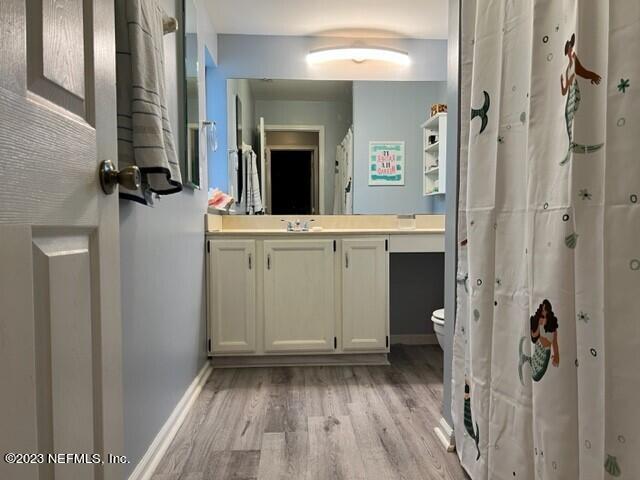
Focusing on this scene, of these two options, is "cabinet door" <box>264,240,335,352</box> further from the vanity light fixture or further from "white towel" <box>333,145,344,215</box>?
the vanity light fixture

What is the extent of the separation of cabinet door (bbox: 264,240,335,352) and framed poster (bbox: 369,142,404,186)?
84 centimetres

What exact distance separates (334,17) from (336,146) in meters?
0.87

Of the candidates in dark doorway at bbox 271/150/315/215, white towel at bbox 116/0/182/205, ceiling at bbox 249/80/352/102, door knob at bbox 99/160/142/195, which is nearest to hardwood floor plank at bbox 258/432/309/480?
white towel at bbox 116/0/182/205

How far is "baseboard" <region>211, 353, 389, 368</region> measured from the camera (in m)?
2.65

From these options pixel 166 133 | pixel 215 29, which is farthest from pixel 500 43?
pixel 215 29

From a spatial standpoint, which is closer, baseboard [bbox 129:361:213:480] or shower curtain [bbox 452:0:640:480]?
shower curtain [bbox 452:0:640:480]

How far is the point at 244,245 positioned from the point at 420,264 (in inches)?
55.5

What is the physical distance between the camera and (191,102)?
2131 mm

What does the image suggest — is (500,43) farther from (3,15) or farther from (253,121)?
(253,121)

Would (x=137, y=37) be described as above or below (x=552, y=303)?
above

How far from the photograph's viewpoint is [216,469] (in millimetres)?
1526

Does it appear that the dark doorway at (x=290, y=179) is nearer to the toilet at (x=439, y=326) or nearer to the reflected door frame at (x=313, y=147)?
the reflected door frame at (x=313, y=147)

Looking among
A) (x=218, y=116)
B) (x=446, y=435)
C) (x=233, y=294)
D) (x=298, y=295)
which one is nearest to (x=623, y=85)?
(x=446, y=435)

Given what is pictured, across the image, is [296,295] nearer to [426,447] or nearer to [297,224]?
[297,224]
